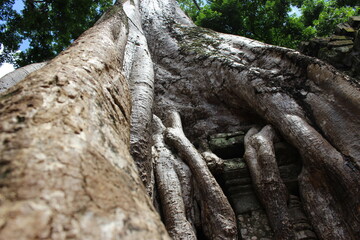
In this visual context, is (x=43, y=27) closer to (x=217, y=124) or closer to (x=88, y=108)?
(x=217, y=124)

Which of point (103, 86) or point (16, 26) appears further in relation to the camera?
point (16, 26)

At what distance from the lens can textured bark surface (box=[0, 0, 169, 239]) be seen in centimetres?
57

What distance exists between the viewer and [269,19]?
23.3 ft

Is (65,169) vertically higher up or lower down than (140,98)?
lower down

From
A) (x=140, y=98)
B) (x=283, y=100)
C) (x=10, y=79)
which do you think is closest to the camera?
(x=140, y=98)

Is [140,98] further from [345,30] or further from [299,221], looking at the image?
[345,30]

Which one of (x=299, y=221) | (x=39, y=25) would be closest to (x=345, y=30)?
(x=299, y=221)

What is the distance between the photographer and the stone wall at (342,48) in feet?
9.78

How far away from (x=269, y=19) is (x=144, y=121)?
6307 millimetres

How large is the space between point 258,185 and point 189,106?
→ 4.28 feet

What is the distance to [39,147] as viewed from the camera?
2.33ft

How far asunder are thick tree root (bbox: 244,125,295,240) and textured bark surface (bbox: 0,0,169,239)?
1.32 metres

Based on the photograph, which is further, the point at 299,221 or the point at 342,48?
the point at 342,48

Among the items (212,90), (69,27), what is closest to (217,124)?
(212,90)
